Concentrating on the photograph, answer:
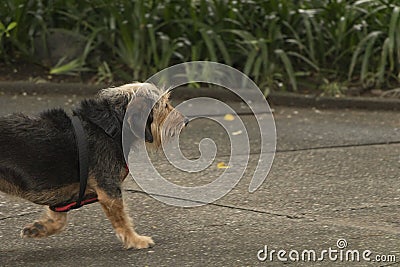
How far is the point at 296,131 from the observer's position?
316 inches

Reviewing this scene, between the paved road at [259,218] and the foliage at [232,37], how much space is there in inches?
80.2

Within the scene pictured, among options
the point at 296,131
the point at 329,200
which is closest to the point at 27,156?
the point at 329,200

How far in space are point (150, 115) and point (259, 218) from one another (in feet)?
3.51

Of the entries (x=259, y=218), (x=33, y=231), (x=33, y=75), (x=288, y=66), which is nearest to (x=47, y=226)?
(x=33, y=231)

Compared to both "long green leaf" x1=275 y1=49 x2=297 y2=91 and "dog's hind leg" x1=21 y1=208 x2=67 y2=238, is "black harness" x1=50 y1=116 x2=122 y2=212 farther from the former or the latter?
"long green leaf" x1=275 y1=49 x2=297 y2=91

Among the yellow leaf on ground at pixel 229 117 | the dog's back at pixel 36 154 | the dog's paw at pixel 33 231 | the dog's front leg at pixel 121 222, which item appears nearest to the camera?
the dog's back at pixel 36 154

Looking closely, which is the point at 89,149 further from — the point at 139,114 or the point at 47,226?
the point at 47,226

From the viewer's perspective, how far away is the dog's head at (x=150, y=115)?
4.66m

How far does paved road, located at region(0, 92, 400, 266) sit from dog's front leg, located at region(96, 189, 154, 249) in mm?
57

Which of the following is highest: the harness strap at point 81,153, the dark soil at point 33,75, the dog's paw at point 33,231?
the harness strap at point 81,153

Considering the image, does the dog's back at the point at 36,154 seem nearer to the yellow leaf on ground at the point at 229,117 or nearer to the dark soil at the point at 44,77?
the yellow leaf on ground at the point at 229,117

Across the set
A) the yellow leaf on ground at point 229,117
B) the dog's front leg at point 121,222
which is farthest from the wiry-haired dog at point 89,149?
the yellow leaf on ground at point 229,117

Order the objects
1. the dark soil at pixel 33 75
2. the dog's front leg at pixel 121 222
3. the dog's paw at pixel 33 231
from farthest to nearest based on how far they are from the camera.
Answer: the dark soil at pixel 33 75, the dog's paw at pixel 33 231, the dog's front leg at pixel 121 222

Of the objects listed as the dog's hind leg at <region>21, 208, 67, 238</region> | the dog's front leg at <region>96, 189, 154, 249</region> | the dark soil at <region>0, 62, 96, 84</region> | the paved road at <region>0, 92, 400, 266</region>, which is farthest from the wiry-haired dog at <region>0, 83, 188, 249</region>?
the dark soil at <region>0, 62, 96, 84</region>
